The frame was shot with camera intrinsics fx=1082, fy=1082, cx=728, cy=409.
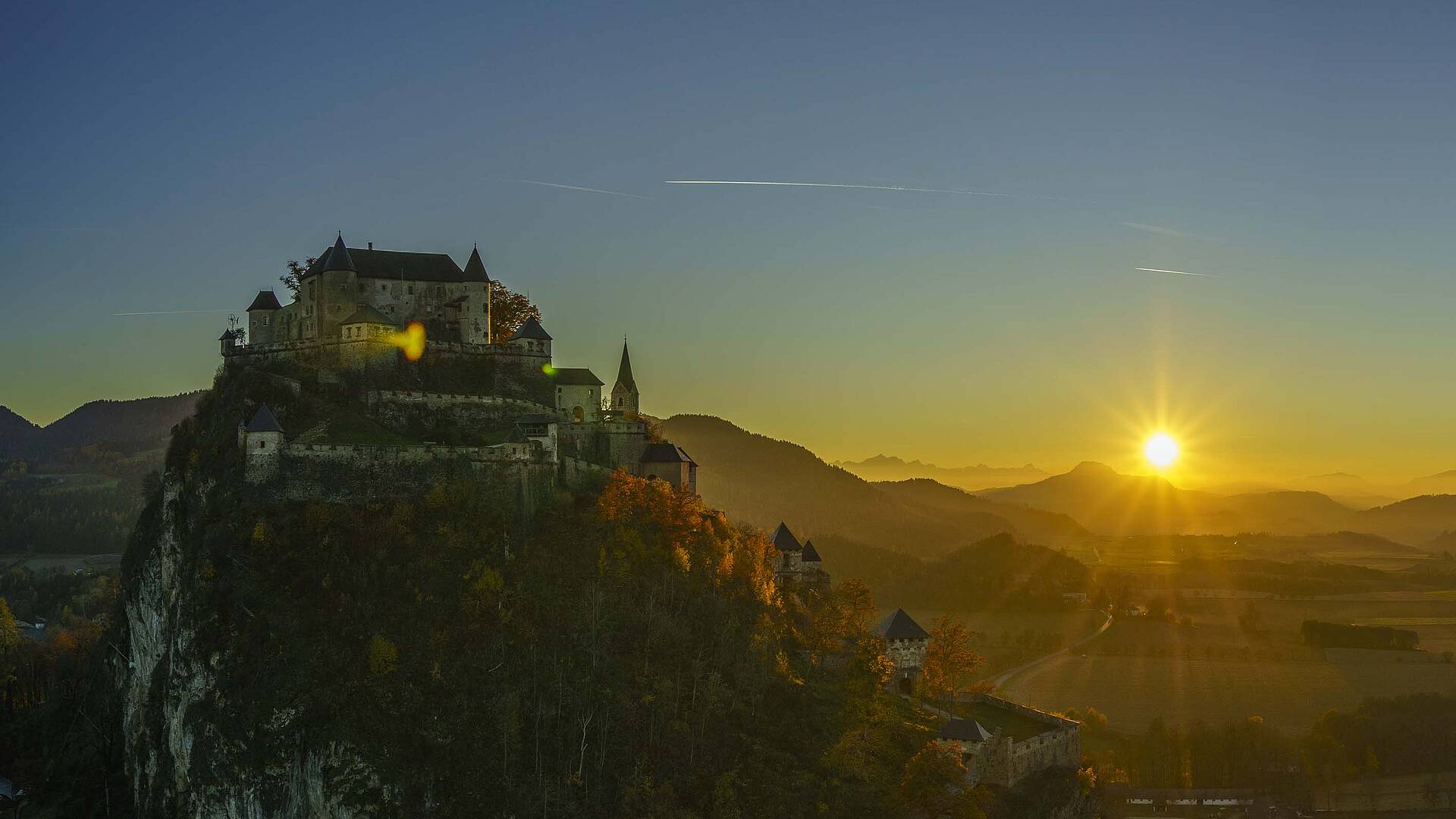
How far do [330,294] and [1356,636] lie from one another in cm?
12709

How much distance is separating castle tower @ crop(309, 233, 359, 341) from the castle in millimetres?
67

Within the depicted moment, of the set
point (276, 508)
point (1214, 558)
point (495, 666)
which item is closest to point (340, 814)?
point (495, 666)

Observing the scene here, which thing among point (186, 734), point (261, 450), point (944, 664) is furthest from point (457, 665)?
point (944, 664)

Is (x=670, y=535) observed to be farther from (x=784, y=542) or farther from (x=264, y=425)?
(x=264, y=425)

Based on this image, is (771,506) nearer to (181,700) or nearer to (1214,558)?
(1214,558)

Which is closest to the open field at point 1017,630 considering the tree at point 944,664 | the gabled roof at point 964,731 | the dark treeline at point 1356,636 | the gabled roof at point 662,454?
the dark treeline at point 1356,636

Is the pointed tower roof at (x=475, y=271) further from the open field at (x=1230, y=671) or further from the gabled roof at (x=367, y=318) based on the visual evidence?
the open field at (x=1230, y=671)

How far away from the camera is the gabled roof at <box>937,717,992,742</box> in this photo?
5669cm

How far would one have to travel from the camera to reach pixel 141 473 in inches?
7003

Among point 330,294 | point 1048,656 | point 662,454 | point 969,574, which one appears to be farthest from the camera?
point 969,574

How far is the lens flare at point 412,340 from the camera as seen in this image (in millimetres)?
64688

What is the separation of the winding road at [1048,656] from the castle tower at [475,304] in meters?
60.9

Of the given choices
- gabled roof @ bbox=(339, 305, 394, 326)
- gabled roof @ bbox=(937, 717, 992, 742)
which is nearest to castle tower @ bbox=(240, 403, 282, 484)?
gabled roof @ bbox=(339, 305, 394, 326)

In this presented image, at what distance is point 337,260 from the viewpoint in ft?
216
